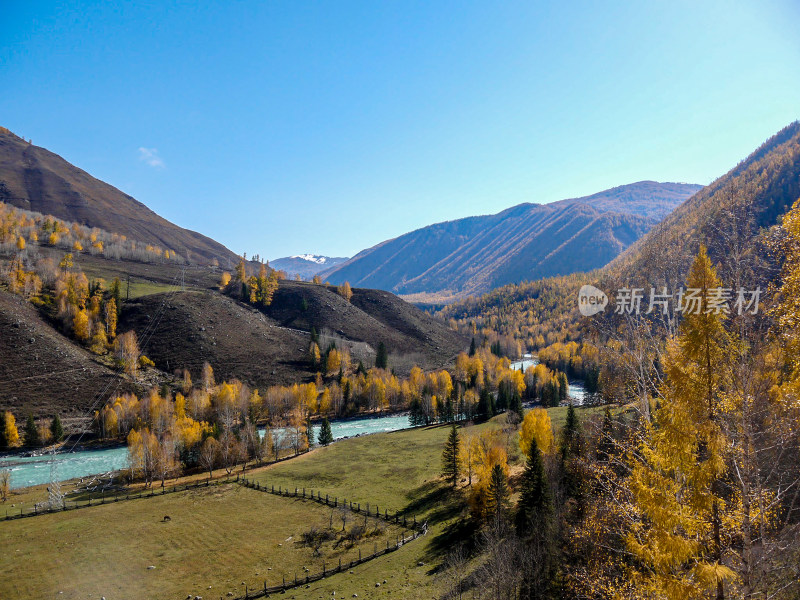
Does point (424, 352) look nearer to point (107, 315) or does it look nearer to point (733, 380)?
point (107, 315)

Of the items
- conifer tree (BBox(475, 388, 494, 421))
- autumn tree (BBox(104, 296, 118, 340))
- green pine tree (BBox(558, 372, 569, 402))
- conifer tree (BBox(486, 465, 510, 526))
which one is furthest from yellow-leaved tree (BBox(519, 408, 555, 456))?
autumn tree (BBox(104, 296, 118, 340))

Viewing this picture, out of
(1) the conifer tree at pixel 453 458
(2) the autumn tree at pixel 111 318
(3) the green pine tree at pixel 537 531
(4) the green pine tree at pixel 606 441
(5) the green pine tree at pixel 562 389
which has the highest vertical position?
(2) the autumn tree at pixel 111 318

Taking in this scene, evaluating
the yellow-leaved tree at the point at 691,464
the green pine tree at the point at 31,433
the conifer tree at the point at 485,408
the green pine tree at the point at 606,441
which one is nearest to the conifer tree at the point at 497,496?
the green pine tree at the point at 606,441

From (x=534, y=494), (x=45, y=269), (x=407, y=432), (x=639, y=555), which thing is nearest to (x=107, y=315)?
(x=45, y=269)

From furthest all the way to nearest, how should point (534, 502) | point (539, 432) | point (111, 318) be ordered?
point (111, 318), point (539, 432), point (534, 502)

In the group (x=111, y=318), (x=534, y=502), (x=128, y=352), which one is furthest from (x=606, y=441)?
(x=111, y=318)

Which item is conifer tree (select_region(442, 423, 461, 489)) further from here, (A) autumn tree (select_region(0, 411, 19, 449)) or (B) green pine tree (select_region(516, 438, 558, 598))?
(A) autumn tree (select_region(0, 411, 19, 449))

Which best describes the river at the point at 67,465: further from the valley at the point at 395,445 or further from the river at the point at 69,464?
the valley at the point at 395,445

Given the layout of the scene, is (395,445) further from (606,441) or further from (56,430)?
(56,430)

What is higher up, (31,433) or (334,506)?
(31,433)
